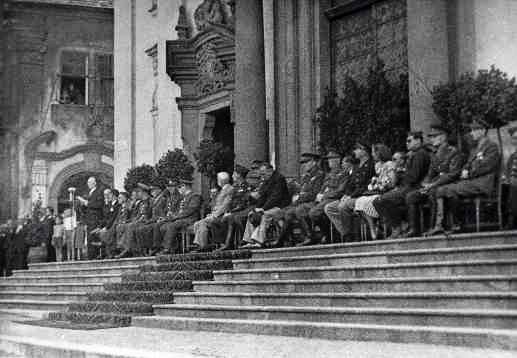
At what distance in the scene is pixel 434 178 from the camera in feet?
36.9

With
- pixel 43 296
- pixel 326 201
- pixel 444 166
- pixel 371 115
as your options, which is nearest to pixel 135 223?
pixel 43 296

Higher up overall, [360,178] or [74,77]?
[74,77]

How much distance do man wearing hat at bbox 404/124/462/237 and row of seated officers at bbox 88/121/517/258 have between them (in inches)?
0.5

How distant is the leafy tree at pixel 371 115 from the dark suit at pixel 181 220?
260 cm

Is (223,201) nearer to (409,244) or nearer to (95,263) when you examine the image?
(95,263)

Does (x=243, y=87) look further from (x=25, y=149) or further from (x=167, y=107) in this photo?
(x=25, y=149)

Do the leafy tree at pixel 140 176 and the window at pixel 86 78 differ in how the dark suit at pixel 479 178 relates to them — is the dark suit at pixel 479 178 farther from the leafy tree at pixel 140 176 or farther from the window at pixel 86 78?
the window at pixel 86 78

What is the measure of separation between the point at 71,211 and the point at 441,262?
13.6 metres

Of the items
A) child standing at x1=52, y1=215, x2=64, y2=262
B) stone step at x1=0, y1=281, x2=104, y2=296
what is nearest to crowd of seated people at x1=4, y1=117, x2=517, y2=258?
stone step at x1=0, y1=281, x2=104, y2=296

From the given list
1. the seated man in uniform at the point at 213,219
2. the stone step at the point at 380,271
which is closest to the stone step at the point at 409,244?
the stone step at the point at 380,271

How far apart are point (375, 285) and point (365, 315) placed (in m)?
0.76

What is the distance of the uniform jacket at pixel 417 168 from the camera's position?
1135cm

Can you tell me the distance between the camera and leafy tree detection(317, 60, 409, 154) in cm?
1440

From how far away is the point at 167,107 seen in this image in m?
Answer: 23.2
